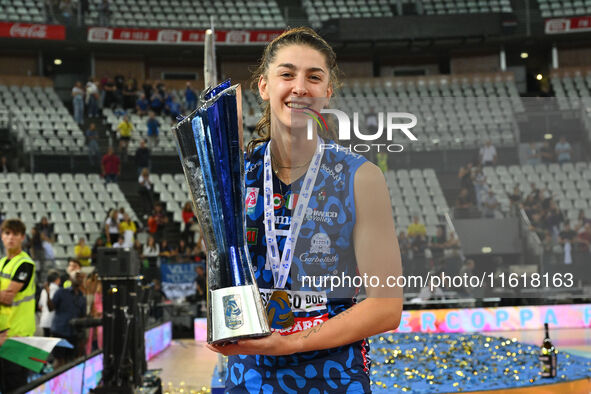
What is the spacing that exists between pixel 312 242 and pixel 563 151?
22.3 inches

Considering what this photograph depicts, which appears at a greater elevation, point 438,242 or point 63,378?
point 438,242

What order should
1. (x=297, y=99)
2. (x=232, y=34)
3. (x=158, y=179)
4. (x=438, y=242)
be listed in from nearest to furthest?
(x=297, y=99) → (x=438, y=242) → (x=158, y=179) → (x=232, y=34)

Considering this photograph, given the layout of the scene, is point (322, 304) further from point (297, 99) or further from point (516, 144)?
point (516, 144)

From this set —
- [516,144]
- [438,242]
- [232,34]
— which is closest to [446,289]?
[438,242]

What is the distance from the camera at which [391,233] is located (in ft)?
5.20

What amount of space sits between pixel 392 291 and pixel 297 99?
0.42 m

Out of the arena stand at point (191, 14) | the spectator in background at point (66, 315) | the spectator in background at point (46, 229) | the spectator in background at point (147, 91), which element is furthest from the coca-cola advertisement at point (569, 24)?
the spectator in background at point (66, 315)

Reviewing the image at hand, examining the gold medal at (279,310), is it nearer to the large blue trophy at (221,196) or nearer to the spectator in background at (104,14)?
the large blue trophy at (221,196)

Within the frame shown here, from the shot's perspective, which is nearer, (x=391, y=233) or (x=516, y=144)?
(x=391, y=233)

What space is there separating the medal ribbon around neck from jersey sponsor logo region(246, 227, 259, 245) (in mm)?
42

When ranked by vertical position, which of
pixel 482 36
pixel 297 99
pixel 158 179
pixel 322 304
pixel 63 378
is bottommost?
pixel 63 378

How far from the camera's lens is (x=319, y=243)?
1576mm

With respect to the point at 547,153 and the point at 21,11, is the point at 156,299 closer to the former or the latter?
the point at 547,153

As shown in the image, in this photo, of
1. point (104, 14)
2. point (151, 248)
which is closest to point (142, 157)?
point (151, 248)
